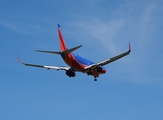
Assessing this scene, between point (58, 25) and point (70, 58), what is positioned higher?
point (58, 25)

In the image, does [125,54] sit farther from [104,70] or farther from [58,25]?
[58,25]

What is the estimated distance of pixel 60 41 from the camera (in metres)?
126

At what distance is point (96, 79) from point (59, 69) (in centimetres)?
1149

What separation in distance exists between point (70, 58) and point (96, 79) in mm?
10761

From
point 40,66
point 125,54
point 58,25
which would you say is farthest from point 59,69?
point 125,54

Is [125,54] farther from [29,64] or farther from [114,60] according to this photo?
[29,64]

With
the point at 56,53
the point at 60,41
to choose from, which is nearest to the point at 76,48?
the point at 56,53

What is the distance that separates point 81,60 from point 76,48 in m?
14.6

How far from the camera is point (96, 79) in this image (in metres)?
124

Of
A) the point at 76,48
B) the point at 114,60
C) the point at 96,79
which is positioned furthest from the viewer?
the point at 96,79

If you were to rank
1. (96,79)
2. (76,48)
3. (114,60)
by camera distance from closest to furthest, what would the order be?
1. (76,48)
2. (114,60)
3. (96,79)

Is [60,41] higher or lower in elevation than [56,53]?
higher

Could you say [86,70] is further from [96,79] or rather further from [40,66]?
[40,66]

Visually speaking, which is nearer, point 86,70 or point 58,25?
point 86,70
